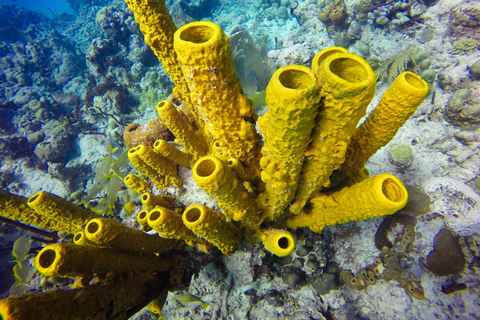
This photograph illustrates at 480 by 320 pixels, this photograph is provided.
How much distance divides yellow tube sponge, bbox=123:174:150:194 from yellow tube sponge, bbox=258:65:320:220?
6.80ft

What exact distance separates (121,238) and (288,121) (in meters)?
1.75

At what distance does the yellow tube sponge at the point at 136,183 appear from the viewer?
9.29 feet

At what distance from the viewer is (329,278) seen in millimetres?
2803

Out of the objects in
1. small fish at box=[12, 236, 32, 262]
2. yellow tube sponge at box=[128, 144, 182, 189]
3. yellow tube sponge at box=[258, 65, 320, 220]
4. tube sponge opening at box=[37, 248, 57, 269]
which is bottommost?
small fish at box=[12, 236, 32, 262]

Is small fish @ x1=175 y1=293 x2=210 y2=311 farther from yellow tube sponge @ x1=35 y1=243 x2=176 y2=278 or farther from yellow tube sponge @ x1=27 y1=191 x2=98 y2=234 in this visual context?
yellow tube sponge @ x1=27 y1=191 x2=98 y2=234

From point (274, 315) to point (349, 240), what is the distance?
61.1 inches

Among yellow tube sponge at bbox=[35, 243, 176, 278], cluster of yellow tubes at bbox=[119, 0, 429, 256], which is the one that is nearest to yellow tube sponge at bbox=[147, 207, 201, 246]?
cluster of yellow tubes at bbox=[119, 0, 429, 256]

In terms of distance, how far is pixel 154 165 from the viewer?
7.80 feet

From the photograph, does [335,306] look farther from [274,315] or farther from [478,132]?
[478,132]

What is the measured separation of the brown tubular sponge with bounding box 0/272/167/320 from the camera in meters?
1.13

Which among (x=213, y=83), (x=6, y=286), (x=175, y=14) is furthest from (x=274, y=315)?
(x=175, y=14)

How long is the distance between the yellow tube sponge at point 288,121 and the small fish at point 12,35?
963 inches

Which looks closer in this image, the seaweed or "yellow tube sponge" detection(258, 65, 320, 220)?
"yellow tube sponge" detection(258, 65, 320, 220)

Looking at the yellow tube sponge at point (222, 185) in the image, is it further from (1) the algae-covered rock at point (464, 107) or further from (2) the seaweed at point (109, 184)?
(1) the algae-covered rock at point (464, 107)
